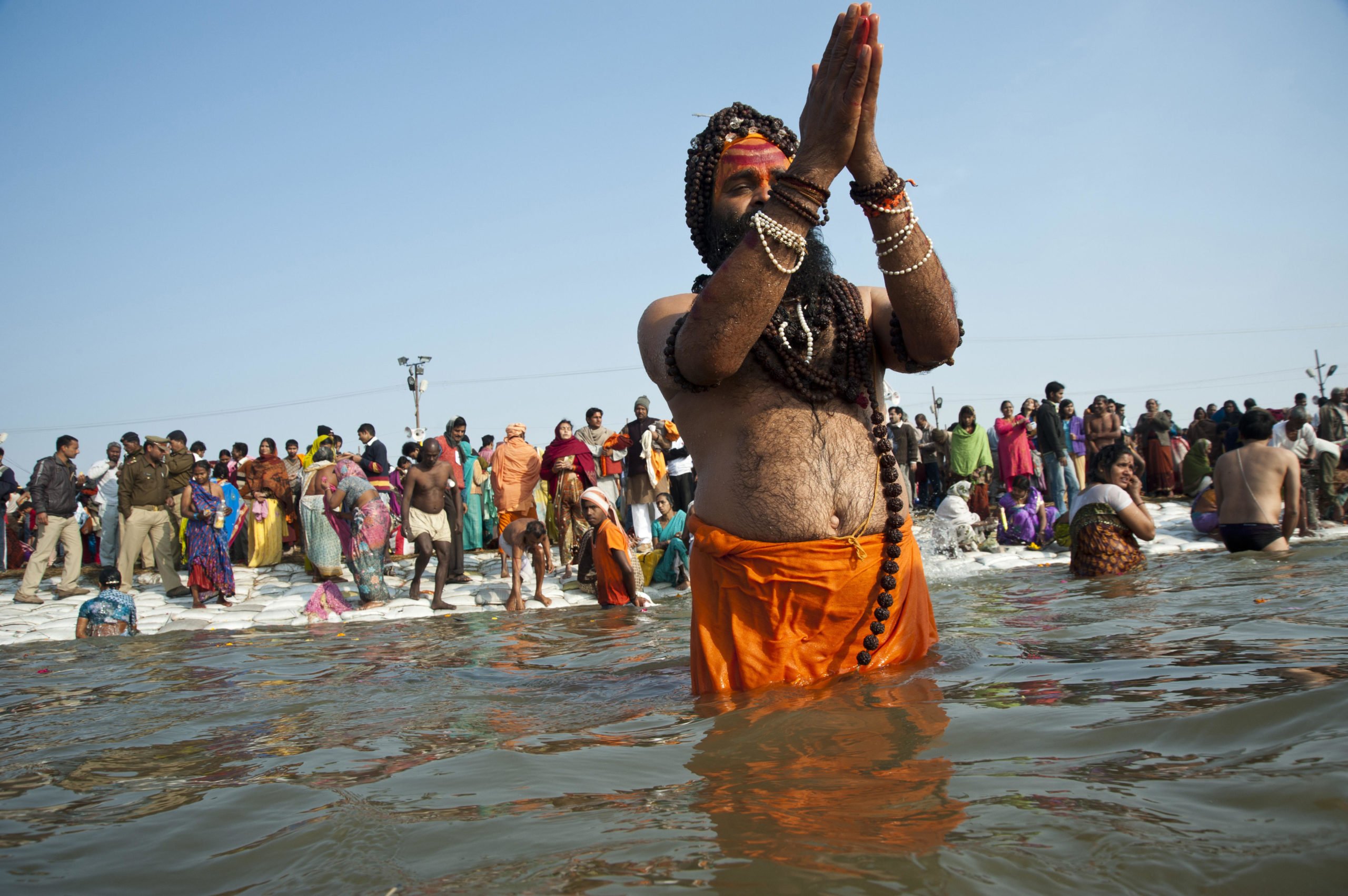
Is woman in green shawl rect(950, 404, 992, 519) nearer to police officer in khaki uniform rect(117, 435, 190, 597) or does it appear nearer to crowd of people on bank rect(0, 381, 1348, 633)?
crowd of people on bank rect(0, 381, 1348, 633)

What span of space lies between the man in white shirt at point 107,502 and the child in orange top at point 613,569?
22.0 feet

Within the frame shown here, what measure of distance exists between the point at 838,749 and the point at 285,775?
1304 millimetres

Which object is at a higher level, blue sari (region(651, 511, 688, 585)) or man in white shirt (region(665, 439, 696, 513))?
man in white shirt (region(665, 439, 696, 513))

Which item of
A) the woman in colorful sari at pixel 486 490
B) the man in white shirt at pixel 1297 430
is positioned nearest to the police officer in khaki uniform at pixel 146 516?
the woman in colorful sari at pixel 486 490

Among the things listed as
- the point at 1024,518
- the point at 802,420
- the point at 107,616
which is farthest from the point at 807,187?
the point at 1024,518

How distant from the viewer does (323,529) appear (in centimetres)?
1133

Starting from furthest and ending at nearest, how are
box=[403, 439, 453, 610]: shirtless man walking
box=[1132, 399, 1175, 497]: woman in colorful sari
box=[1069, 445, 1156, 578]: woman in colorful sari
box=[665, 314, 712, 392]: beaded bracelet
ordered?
box=[1132, 399, 1175, 497]: woman in colorful sari, box=[403, 439, 453, 610]: shirtless man walking, box=[1069, 445, 1156, 578]: woman in colorful sari, box=[665, 314, 712, 392]: beaded bracelet

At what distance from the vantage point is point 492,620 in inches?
343

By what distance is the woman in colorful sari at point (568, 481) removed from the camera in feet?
38.1

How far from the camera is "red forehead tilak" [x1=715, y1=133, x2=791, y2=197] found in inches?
120

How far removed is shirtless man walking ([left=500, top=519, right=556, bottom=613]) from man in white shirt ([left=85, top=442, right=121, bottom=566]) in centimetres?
557

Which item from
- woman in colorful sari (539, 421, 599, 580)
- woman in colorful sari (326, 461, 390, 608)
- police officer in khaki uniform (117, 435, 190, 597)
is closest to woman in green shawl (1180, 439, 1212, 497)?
woman in colorful sari (539, 421, 599, 580)

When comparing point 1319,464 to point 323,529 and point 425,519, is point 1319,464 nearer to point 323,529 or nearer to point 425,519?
point 425,519

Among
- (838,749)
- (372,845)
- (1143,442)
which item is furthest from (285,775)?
(1143,442)
